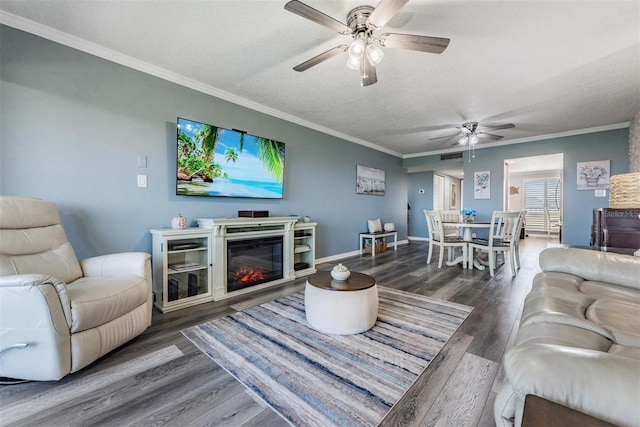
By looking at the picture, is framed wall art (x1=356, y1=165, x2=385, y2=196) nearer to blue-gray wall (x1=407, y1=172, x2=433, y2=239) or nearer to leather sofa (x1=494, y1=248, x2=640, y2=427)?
blue-gray wall (x1=407, y1=172, x2=433, y2=239)

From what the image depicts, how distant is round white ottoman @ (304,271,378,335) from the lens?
2.06m

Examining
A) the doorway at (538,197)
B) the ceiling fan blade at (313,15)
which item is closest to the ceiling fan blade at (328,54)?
the ceiling fan blade at (313,15)

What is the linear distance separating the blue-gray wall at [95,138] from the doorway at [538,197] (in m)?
9.54

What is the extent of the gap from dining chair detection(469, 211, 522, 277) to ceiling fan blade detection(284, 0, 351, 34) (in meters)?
3.52

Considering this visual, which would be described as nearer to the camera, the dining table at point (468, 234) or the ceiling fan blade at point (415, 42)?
the ceiling fan blade at point (415, 42)

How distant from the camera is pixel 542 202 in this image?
9062 mm

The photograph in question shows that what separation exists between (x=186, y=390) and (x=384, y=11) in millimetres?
2597

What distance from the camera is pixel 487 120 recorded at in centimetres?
429

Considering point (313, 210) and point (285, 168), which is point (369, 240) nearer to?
point (313, 210)

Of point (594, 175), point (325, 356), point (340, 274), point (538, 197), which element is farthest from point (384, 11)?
point (538, 197)

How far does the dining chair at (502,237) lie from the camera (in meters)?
3.92

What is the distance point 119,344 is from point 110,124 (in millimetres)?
2033

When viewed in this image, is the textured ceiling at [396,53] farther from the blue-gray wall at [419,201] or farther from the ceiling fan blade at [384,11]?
the blue-gray wall at [419,201]

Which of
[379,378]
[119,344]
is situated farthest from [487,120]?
[119,344]
